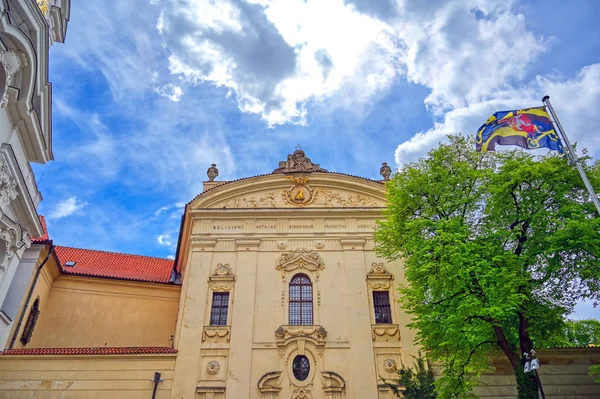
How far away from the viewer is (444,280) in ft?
46.2

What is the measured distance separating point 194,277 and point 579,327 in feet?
116

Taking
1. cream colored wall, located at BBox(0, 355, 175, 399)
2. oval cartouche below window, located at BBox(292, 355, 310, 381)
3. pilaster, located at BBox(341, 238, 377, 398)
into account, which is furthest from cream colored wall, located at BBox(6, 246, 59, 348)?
pilaster, located at BBox(341, 238, 377, 398)

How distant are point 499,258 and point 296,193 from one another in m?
12.3

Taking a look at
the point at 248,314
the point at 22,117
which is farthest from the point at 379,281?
the point at 22,117

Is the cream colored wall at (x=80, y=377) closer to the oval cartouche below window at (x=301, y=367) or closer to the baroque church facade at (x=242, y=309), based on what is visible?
the baroque church facade at (x=242, y=309)

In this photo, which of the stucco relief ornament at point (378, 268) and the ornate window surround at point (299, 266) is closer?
the ornate window surround at point (299, 266)

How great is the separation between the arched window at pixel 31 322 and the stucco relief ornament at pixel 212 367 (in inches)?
372

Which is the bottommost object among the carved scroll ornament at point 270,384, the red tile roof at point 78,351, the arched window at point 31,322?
the carved scroll ornament at point 270,384

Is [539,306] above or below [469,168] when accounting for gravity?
below

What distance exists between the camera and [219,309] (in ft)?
67.1

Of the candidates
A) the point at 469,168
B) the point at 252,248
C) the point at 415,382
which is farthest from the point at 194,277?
the point at 469,168

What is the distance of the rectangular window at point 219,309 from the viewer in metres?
20.1

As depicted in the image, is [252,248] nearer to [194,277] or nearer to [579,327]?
[194,277]

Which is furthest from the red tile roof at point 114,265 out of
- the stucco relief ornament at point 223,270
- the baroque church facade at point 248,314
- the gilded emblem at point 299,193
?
the gilded emblem at point 299,193
